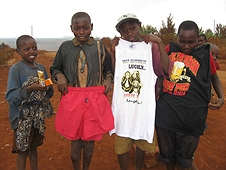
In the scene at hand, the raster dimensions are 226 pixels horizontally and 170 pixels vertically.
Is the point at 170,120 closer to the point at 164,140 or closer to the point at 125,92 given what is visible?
the point at 164,140

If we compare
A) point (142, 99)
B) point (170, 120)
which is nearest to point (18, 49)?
point (142, 99)

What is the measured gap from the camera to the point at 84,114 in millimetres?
2359

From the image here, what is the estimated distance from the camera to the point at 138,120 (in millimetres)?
2371

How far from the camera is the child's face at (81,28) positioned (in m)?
2.31

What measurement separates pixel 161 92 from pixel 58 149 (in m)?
2.08

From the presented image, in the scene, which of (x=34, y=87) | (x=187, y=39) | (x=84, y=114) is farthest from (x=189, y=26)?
(x=34, y=87)

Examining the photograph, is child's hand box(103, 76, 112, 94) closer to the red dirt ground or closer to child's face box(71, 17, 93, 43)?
child's face box(71, 17, 93, 43)

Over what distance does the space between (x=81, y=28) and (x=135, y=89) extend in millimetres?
803

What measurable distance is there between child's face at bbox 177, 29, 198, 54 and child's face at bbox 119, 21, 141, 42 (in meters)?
0.42

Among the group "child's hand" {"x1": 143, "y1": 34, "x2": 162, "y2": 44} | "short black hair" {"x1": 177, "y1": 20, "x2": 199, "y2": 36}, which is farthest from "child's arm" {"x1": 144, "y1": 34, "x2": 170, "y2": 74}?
"short black hair" {"x1": 177, "y1": 20, "x2": 199, "y2": 36}

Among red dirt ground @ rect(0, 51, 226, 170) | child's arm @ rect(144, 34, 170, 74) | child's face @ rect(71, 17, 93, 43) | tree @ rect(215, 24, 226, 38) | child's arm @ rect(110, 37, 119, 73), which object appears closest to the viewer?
child's arm @ rect(144, 34, 170, 74)

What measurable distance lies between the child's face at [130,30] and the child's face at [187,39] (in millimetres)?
418

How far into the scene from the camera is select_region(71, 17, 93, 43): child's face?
2312mm

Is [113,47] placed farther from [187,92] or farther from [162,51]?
[187,92]
